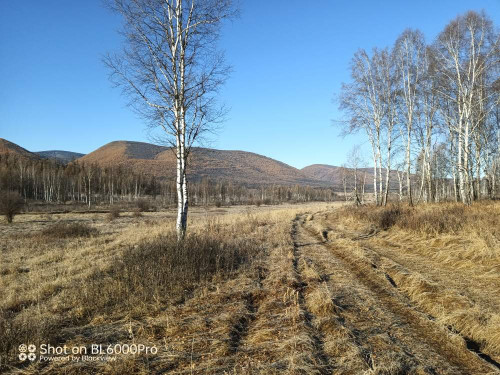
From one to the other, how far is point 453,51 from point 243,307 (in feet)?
60.0

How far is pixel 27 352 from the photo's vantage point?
3.29m

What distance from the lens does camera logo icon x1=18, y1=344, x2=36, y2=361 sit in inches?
126

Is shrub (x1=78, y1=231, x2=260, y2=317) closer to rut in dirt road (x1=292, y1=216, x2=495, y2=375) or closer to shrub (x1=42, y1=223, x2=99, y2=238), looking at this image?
rut in dirt road (x1=292, y1=216, x2=495, y2=375)

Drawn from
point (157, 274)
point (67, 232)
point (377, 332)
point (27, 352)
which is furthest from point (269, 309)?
point (67, 232)

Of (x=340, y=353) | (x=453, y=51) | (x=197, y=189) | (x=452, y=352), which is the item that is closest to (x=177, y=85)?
(x=340, y=353)

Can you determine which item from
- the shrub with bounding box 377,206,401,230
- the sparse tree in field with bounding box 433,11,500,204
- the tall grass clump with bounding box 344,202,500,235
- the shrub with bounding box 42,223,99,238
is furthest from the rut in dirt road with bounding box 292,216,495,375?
the shrub with bounding box 42,223,99,238

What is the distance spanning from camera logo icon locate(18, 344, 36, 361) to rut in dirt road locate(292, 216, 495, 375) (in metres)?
3.43

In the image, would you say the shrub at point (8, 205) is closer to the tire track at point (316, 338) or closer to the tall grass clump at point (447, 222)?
the tire track at point (316, 338)

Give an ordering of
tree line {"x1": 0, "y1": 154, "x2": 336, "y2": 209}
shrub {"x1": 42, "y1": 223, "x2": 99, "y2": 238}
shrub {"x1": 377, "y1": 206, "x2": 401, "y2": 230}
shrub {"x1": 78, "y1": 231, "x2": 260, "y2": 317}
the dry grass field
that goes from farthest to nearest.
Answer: tree line {"x1": 0, "y1": 154, "x2": 336, "y2": 209}, shrub {"x1": 42, "y1": 223, "x2": 99, "y2": 238}, shrub {"x1": 377, "y1": 206, "x2": 401, "y2": 230}, shrub {"x1": 78, "y1": 231, "x2": 260, "y2": 317}, the dry grass field

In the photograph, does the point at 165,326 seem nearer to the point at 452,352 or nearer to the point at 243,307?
the point at 243,307

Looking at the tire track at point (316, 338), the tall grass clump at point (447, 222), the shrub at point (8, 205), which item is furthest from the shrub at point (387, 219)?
the shrub at point (8, 205)

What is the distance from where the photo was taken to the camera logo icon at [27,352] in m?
3.20

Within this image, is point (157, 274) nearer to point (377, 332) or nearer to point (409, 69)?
point (377, 332)

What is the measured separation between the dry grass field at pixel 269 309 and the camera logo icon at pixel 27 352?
0.05 m
